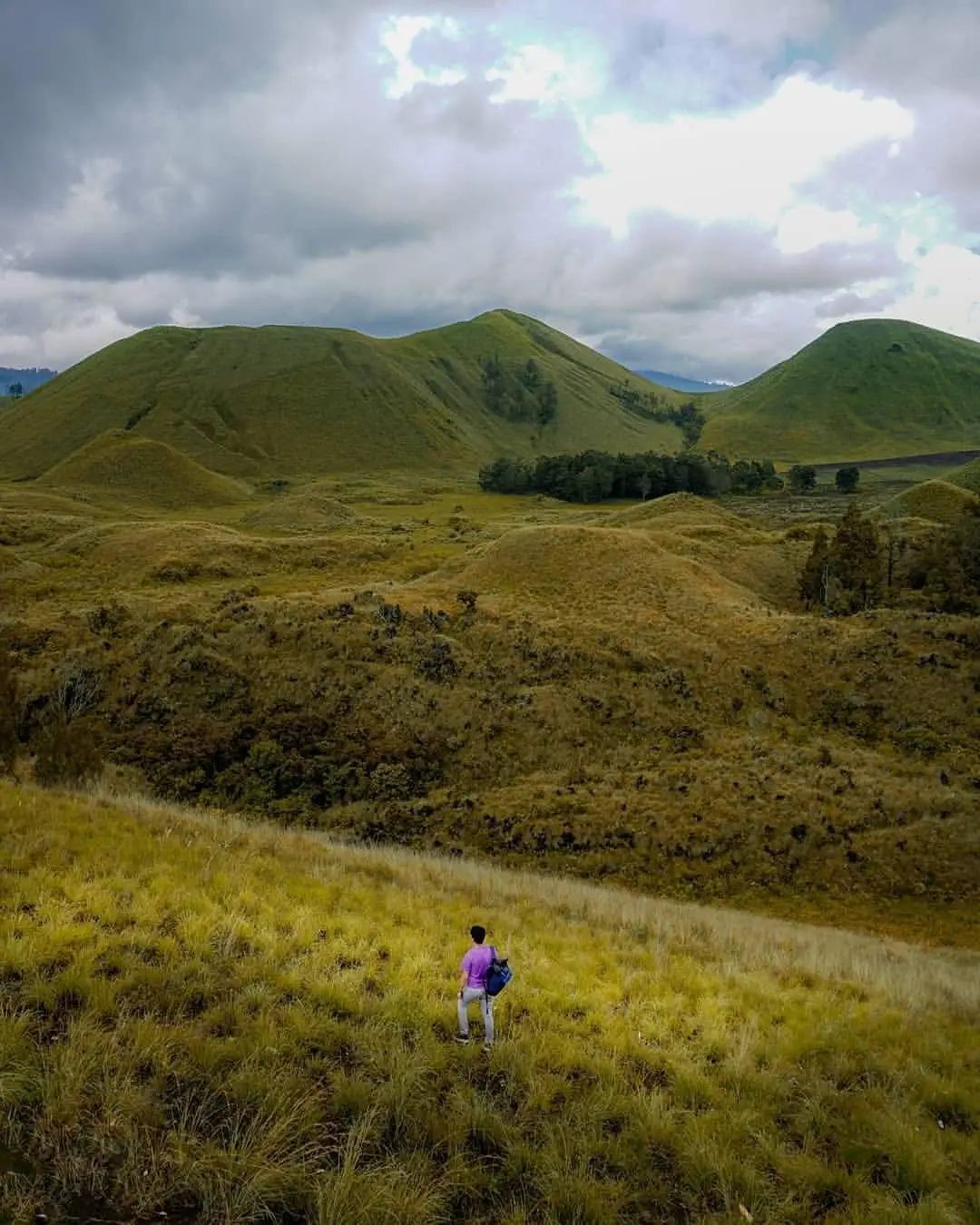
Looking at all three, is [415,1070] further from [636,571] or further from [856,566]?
[856,566]

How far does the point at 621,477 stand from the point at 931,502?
194ft

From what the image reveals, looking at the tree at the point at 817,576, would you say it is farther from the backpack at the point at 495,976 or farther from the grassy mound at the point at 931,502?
the backpack at the point at 495,976

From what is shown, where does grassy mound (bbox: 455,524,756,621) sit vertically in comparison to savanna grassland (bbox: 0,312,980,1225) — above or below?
above

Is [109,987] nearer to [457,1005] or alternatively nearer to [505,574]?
[457,1005]

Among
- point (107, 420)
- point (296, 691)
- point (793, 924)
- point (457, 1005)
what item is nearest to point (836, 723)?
point (793, 924)

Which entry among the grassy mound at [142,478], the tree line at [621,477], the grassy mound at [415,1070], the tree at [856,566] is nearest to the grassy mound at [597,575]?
the tree at [856,566]

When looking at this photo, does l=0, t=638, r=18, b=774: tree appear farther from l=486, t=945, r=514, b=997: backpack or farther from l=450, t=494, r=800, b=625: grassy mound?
l=450, t=494, r=800, b=625: grassy mound

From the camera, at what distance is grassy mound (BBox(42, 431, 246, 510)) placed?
114250 millimetres

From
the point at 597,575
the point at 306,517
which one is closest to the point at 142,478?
the point at 306,517

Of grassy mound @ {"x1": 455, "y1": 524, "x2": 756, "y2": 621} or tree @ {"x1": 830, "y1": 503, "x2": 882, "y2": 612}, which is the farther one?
tree @ {"x1": 830, "y1": 503, "x2": 882, "y2": 612}

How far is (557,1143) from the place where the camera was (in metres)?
6.87

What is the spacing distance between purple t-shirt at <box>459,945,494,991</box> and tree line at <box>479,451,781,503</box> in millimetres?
126914

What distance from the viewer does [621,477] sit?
13700 cm

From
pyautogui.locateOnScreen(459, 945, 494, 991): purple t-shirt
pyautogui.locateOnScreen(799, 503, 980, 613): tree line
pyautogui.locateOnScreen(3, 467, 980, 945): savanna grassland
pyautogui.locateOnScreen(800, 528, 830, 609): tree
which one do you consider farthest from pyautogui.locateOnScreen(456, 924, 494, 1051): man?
pyautogui.locateOnScreen(800, 528, 830, 609): tree
